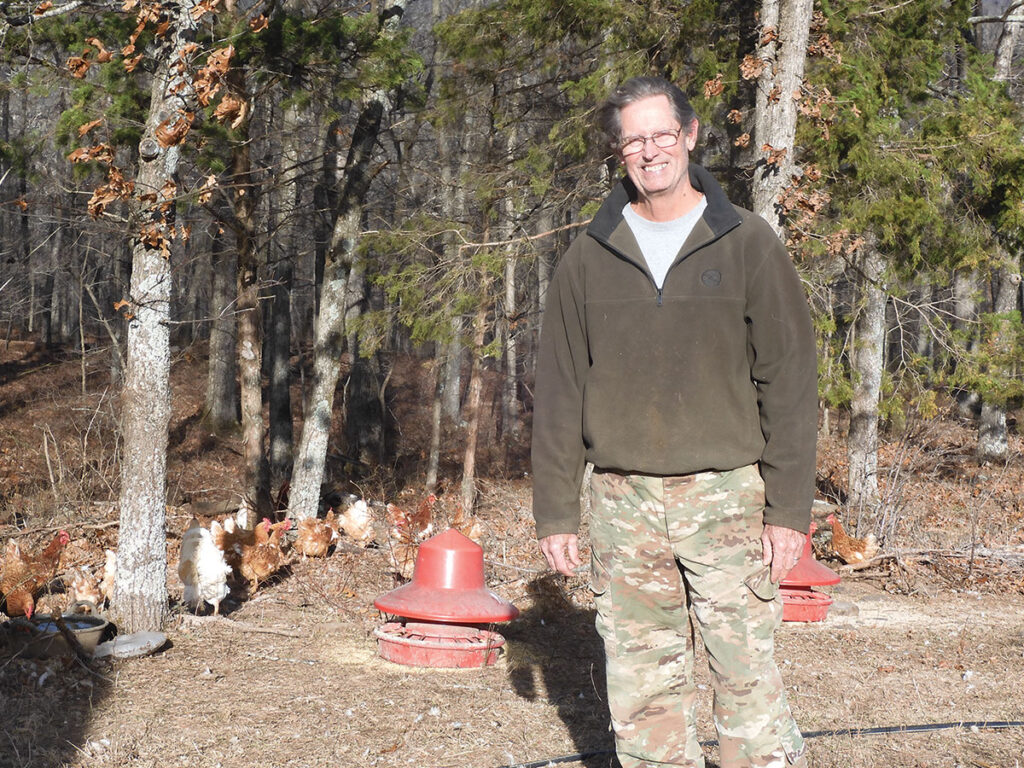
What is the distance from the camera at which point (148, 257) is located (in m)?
6.41

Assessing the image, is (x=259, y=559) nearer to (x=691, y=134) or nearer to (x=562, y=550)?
(x=562, y=550)

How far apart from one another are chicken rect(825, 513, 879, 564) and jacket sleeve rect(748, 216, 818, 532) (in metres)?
6.44

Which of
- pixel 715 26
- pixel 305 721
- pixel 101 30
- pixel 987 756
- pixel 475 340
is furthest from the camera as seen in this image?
pixel 475 340

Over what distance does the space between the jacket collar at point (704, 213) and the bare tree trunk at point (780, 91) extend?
5828 millimetres

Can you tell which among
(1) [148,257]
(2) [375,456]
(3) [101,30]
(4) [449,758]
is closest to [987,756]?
(4) [449,758]

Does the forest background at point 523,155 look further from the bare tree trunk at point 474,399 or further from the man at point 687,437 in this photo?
the man at point 687,437

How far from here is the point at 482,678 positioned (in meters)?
5.61

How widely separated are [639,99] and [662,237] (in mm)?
425

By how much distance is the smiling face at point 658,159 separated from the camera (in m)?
2.94

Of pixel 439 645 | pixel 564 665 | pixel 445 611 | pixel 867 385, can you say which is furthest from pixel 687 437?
pixel 867 385

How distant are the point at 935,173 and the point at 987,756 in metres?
6.91

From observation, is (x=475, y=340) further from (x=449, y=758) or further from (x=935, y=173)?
(x=449, y=758)

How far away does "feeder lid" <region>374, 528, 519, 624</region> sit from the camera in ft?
18.7

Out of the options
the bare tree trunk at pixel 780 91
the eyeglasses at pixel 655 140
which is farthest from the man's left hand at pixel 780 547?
the bare tree trunk at pixel 780 91
